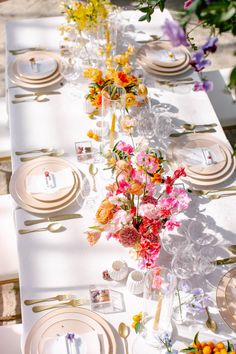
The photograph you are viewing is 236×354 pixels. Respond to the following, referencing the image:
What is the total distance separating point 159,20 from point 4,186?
166 centimetres

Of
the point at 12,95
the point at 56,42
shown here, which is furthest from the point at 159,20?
the point at 12,95

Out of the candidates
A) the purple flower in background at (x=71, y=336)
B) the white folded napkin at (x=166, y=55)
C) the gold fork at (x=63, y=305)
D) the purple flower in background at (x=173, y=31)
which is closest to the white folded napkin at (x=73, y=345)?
the purple flower in background at (x=71, y=336)

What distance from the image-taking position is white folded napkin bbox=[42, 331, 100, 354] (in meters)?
1.79

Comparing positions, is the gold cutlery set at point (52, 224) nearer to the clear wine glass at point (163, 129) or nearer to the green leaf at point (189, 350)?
the clear wine glass at point (163, 129)

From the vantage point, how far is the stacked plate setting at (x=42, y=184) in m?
2.25

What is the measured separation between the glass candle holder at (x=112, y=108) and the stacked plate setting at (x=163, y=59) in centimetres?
50

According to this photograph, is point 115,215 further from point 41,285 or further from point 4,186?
point 4,186

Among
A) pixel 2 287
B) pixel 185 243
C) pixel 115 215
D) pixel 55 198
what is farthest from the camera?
pixel 2 287

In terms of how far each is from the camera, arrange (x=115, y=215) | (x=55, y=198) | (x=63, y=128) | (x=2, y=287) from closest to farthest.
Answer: (x=115, y=215) < (x=55, y=198) < (x=63, y=128) < (x=2, y=287)

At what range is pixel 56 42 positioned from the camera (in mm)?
3139

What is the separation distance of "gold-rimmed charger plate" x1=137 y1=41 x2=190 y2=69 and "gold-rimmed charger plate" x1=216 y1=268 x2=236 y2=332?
4.68 ft

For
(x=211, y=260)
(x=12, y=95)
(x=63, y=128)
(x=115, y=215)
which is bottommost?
(x=211, y=260)

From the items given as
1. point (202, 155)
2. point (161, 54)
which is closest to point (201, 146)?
point (202, 155)

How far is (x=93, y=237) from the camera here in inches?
78.0
